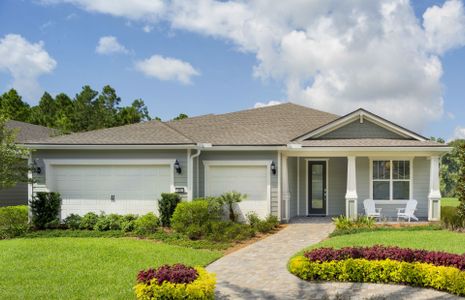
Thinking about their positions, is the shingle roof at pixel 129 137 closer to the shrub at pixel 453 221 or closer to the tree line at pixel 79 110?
the shrub at pixel 453 221

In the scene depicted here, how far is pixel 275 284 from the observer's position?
7902mm

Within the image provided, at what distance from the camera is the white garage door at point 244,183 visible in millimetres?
15492

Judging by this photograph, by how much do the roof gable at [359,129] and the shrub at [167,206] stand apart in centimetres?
579

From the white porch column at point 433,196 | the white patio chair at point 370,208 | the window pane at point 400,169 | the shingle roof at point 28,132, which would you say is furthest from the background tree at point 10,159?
the white porch column at point 433,196

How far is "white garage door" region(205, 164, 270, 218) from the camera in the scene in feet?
50.8

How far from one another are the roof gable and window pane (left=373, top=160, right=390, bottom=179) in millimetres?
1079

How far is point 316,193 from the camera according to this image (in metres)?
17.9

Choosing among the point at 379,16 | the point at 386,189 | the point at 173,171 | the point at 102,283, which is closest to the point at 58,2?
the point at 173,171

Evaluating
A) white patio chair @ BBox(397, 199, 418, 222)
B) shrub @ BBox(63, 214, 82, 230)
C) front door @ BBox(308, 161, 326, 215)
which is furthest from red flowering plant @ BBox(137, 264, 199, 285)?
front door @ BBox(308, 161, 326, 215)

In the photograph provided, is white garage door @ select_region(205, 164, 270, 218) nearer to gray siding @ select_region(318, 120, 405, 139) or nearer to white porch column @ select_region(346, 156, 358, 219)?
white porch column @ select_region(346, 156, 358, 219)

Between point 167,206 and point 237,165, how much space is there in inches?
123

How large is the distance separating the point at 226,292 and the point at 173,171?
25.3 feet

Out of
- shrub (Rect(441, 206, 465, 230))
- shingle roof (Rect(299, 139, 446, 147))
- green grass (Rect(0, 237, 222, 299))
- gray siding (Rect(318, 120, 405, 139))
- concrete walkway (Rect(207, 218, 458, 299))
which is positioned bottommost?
concrete walkway (Rect(207, 218, 458, 299))

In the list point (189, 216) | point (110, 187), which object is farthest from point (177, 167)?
point (110, 187)
